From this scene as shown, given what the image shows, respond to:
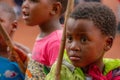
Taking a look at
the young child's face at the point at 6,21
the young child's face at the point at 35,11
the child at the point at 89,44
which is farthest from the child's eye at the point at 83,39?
the young child's face at the point at 6,21

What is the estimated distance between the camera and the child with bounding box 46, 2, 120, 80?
6.00 feet

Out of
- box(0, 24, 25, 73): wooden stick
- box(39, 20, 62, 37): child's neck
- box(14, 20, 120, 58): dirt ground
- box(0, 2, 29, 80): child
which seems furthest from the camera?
box(14, 20, 120, 58): dirt ground

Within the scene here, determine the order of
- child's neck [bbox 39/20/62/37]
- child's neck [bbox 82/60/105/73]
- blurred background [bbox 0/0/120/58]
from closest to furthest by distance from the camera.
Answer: child's neck [bbox 82/60/105/73] → child's neck [bbox 39/20/62/37] → blurred background [bbox 0/0/120/58]

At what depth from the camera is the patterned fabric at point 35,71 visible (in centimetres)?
227

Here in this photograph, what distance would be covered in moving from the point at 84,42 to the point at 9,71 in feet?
2.84

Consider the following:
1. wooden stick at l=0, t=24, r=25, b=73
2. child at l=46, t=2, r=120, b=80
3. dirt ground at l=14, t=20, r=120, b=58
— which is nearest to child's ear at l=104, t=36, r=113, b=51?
child at l=46, t=2, r=120, b=80

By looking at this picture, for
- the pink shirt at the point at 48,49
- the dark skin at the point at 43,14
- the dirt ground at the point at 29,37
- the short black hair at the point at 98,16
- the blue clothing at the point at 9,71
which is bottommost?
the dirt ground at the point at 29,37

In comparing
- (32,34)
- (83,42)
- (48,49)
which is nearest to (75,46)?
(83,42)

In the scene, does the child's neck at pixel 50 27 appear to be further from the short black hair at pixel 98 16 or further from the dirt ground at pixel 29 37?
the dirt ground at pixel 29 37

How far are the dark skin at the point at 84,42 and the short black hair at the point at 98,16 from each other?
2 cm

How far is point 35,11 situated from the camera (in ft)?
Answer: 7.78

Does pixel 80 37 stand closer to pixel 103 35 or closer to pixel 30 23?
pixel 103 35

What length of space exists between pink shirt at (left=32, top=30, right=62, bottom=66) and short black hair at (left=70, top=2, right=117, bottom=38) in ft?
1.17

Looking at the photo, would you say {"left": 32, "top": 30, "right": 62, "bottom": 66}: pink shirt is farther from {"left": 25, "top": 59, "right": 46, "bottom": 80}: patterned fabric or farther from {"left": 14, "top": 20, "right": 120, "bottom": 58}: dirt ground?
{"left": 14, "top": 20, "right": 120, "bottom": 58}: dirt ground
